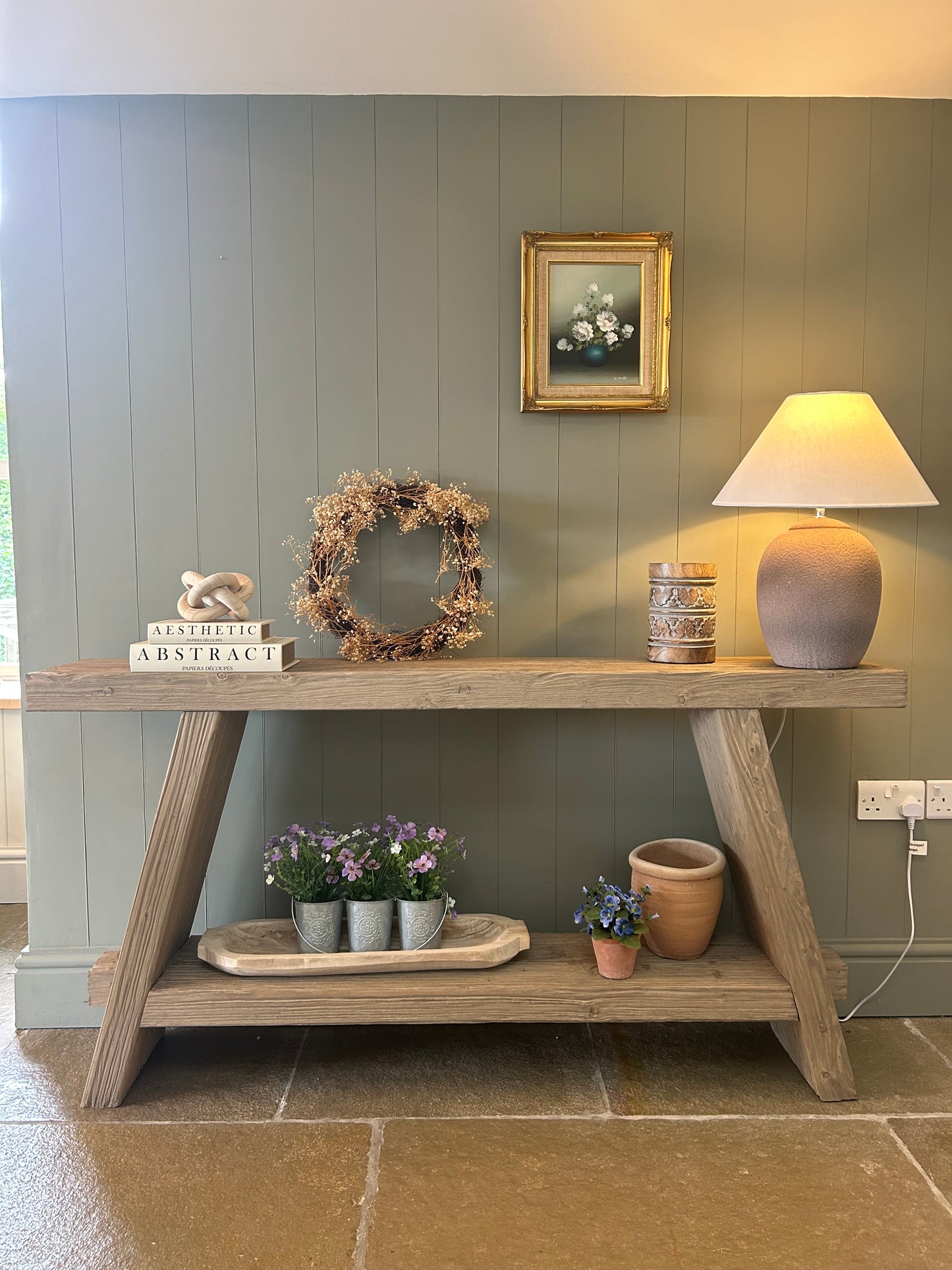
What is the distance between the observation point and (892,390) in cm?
221

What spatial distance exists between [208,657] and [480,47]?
52.7 inches

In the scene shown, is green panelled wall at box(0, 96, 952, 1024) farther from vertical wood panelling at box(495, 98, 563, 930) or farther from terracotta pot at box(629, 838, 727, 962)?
terracotta pot at box(629, 838, 727, 962)

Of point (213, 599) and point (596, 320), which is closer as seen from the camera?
point (213, 599)

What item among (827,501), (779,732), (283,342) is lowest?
(779,732)

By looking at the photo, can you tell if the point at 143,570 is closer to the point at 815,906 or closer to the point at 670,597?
the point at 670,597

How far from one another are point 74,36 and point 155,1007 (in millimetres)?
1904

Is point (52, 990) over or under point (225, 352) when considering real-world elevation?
under

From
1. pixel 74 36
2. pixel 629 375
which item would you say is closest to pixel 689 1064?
pixel 629 375

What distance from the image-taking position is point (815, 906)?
7.47 ft

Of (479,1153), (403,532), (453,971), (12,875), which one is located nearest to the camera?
(479,1153)

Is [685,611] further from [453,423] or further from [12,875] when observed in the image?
[12,875]

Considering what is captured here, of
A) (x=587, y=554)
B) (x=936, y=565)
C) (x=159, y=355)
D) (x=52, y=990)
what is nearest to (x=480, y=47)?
(x=159, y=355)

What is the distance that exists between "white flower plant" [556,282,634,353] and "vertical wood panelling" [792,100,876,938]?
45cm

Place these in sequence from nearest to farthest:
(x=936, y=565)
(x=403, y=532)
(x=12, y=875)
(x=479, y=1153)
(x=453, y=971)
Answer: (x=479, y=1153), (x=453, y=971), (x=403, y=532), (x=936, y=565), (x=12, y=875)
